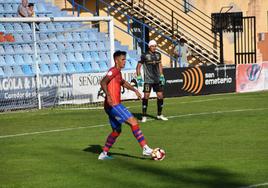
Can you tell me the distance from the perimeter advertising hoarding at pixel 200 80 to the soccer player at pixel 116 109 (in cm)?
1523

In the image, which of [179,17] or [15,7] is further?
[179,17]

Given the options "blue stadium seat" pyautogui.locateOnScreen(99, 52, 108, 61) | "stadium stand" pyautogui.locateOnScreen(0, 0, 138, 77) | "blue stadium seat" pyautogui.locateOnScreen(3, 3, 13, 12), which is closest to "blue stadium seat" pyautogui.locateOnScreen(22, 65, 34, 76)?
"stadium stand" pyautogui.locateOnScreen(0, 0, 138, 77)

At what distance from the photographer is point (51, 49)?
26.4 metres

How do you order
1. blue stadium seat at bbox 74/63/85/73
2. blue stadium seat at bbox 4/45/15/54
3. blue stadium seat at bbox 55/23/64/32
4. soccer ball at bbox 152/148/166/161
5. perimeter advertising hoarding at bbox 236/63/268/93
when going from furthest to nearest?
1. perimeter advertising hoarding at bbox 236/63/268/93
2. blue stadium seat at bbox 55/23/64/32
3. blue stadium seat at bbox 74/63/85/73
4. blue stadium seat at bbox 4/45/15/54
5. soccer ball at bbox 152/148/166/161

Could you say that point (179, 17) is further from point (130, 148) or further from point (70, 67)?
point (130, 148)

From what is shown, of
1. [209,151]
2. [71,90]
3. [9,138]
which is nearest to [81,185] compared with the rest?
[209,151]

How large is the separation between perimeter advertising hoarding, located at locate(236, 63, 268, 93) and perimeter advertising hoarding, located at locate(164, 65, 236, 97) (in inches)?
14.2

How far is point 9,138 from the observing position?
15578 mm

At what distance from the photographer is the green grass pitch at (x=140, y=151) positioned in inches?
402

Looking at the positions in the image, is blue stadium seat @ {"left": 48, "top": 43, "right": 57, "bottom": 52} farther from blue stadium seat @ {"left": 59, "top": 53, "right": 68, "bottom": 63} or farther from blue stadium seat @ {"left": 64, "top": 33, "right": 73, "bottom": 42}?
blue stadium seat @ {"left": 64, "top": 33, "right": 73, "bottom": 42}

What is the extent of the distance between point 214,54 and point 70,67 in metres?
11.3

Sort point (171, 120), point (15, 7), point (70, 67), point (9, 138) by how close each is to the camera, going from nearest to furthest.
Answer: point (9, 138), point (171, 120), point (70, 67), point (15, 7)

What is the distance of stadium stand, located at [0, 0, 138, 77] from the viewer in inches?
990

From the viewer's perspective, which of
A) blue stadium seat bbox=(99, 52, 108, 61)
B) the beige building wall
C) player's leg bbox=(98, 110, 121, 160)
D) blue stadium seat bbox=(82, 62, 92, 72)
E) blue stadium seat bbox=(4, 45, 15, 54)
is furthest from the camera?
the beige building wall
